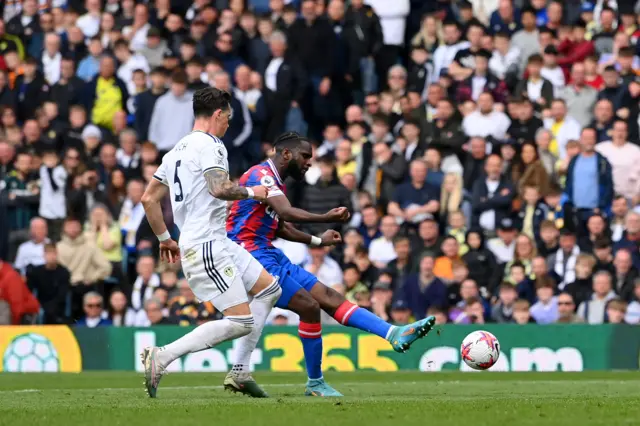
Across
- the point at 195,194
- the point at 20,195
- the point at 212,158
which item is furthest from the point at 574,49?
the point at 212,158

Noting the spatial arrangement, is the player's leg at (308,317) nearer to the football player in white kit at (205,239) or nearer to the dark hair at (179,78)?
the football player in white kit at (205,239)

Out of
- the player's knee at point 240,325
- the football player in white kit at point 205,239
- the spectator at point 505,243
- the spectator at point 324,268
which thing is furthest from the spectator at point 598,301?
the player's knee at point 240,325

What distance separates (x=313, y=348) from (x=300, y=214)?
1.42 meters

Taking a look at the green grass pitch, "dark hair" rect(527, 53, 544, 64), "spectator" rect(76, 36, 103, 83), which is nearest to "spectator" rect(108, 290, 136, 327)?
the green grass pitch

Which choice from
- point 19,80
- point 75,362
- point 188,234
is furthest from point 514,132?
point 188,234

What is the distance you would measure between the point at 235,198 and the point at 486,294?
8895 mm

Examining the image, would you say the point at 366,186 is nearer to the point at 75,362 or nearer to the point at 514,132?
the point at 514,132

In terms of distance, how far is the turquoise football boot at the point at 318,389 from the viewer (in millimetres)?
Answer: 12117

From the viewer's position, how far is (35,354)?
1891cm

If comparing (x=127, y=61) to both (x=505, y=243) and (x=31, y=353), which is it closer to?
(x=31, y=353)

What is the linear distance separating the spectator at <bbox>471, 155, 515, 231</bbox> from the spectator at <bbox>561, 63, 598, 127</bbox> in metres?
1.72

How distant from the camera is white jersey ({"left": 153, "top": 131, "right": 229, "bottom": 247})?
11.3m

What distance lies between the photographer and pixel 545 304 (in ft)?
61.0

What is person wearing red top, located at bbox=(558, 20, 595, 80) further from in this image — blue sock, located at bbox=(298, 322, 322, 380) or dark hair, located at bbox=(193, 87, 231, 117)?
dark hair, located at bbox=(193, 87, 231, 117)
